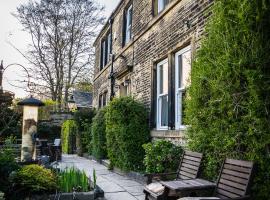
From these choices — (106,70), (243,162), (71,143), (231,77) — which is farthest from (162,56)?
(71,143)

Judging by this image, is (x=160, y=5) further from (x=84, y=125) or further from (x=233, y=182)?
(x=84, y=125)

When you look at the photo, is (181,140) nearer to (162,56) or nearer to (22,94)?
(162,56)

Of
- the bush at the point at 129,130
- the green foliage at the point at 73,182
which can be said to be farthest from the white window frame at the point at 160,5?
the green foliage at the point at 73,182

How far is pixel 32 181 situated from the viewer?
5438mm

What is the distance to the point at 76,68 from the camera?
2984cm

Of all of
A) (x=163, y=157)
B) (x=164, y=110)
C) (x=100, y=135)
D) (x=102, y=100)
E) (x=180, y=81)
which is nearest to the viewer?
(x=163, y=157)

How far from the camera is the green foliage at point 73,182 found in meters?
5.98

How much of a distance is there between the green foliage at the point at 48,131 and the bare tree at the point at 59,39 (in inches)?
188

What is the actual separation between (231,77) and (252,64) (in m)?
0.41

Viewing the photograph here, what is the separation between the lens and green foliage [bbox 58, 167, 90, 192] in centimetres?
598

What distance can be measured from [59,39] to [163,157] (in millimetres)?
24156

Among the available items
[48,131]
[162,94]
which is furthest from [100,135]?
[48,131]

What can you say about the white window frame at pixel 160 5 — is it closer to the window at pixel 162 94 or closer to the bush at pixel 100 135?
the window at pixel 162 94

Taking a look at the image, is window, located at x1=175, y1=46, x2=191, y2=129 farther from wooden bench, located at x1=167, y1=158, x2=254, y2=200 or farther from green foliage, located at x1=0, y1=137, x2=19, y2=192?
green foliage, located at x1=0, y1=137, x2=19, y2=192
